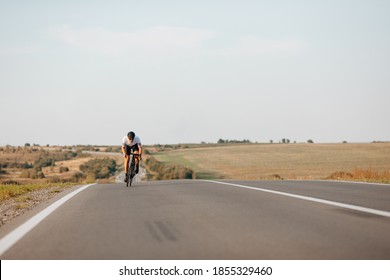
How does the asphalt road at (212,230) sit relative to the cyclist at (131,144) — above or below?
below

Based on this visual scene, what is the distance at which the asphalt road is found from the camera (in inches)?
235

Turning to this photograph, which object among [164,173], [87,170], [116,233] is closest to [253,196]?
[116,233]

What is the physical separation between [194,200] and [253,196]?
1572mm

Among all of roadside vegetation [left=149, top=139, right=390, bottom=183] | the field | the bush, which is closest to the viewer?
roadside vegetation [left=149, top=139, right=390, bottom=183]

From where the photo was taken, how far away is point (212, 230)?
7387 mm

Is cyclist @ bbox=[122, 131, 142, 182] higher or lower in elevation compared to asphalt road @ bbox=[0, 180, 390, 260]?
higher

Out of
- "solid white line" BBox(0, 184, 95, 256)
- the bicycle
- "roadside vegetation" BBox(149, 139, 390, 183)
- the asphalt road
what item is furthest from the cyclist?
"roadside vegetation" BBox(149, 139, 390, 183)

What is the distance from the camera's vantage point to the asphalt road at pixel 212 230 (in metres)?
5.97

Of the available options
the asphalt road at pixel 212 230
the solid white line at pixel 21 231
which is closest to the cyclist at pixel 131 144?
the asphalt road at pixel 212 230

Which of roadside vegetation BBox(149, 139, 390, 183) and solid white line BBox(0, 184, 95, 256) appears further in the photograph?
roadside vegetation BBox(149, 139, 390, 183)

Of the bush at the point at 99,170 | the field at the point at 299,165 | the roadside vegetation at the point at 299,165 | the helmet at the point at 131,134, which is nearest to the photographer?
the helmet at the point at 131,134

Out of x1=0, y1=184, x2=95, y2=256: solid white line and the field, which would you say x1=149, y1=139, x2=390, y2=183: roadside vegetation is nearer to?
the field

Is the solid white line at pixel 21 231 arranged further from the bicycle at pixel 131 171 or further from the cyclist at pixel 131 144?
the bicycle at pixel 131 171
